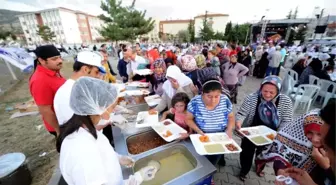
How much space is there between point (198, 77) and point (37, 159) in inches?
128

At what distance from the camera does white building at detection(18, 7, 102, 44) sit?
42.4 meters

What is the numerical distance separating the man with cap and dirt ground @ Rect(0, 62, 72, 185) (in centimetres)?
120

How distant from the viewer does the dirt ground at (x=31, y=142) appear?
247cm

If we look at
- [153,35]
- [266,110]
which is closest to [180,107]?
[266,110]

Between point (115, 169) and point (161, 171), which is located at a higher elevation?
point (115, 169)

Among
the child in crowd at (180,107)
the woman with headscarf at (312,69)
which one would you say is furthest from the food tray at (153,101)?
the woman with headscarf at (312,69)

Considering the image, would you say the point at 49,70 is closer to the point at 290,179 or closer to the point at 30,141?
the point at 30,141

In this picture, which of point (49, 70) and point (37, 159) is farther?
point (37, 159)

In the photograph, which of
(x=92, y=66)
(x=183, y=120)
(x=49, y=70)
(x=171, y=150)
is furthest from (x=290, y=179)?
(x=49, y=70)

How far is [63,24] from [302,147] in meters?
54.1

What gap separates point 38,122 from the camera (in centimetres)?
398

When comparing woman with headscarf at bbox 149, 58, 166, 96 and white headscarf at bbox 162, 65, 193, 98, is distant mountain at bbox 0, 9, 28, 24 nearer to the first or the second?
woman with headscarf at bbox 149, 58, 166, 96

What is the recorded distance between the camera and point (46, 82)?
5.85 feet

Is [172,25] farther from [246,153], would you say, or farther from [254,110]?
Answer: [246,153]
